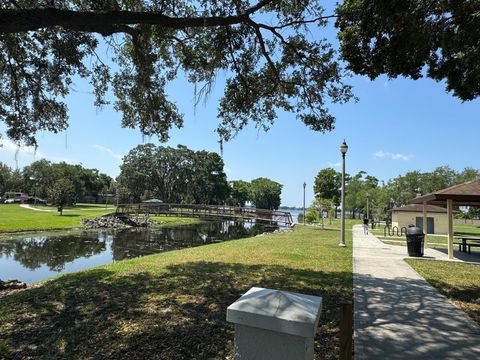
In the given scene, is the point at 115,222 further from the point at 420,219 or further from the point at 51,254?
the point at 420,219

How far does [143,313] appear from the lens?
5.74 metres

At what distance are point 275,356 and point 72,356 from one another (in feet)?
10.8

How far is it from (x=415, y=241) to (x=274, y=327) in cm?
1289

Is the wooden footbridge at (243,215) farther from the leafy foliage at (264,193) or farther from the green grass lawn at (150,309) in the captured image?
the leafy foliage at (264,193)

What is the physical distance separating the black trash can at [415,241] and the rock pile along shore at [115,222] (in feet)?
97.2

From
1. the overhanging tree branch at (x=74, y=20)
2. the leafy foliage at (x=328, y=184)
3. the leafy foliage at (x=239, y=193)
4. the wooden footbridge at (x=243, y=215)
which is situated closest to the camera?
the overhanging tree branch at (x=74, y=20)

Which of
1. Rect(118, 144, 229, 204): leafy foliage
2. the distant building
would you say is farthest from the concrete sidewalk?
Rect(118, 144, 229, 204): leafy foliage

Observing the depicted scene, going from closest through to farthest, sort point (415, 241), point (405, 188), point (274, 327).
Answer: point (274, 327)
point (415, 241)
point (405, 188)

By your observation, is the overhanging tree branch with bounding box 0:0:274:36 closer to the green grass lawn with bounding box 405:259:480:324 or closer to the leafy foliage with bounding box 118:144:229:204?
the green grass lawn with bounding box 405:259:480:324

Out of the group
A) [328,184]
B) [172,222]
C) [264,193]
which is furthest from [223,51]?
[264,193]

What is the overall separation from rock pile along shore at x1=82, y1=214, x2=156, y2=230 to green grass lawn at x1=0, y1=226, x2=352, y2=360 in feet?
94.8

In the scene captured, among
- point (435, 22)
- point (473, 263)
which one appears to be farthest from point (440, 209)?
point (435, 22)

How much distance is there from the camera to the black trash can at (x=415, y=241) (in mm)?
13265

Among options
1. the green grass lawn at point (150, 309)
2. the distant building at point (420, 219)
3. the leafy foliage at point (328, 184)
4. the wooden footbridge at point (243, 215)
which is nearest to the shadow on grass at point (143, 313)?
the green grass lawn at point (150, 309)
